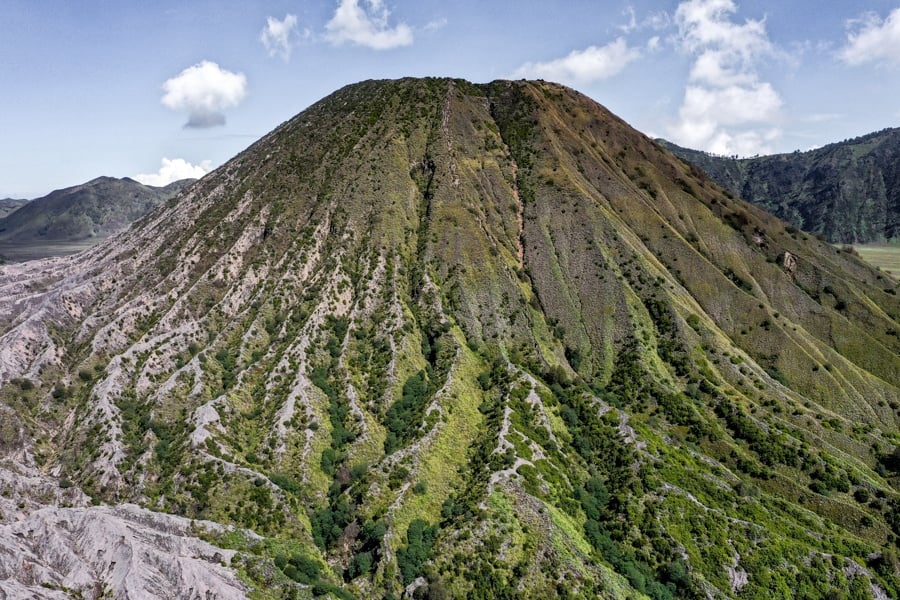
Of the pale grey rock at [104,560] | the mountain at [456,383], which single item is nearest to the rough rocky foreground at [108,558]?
the pale grey rock at [104,560]

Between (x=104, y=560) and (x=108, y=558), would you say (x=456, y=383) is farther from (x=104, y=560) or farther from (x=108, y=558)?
(x=104, y=560)

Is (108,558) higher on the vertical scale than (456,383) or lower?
lower

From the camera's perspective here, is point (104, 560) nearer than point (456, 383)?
Yes

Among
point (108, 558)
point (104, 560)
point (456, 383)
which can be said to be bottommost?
point (104, 560)

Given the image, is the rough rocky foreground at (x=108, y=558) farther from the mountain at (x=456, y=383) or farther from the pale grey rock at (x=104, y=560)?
the mountain at (x=456, y=383)

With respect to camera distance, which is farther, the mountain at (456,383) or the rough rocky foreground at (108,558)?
the mountain at (456,383)

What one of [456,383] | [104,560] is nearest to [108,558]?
[104,560]

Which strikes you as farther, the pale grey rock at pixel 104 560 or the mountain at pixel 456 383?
the mountain at pixel 456 383

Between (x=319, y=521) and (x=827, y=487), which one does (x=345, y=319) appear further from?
(x=827, y=487)

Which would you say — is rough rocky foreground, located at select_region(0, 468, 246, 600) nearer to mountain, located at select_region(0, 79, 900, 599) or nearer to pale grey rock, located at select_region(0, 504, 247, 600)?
pale grey rock, located at select_region(0, 504, 247, 600)
